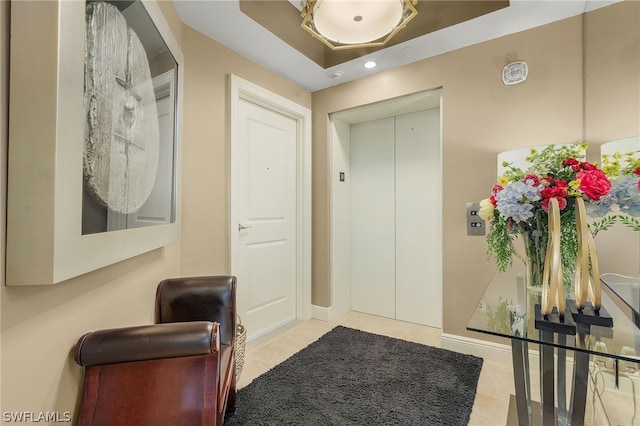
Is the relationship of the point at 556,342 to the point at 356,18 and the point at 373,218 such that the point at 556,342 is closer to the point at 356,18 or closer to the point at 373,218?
the point at 356,18

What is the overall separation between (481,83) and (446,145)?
51 cm

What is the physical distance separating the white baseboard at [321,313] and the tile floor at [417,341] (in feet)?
0.17

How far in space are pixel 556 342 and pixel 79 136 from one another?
→ 5.03ft

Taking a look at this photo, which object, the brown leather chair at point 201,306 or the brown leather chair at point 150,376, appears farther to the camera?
the brown leather chair at point 201,306

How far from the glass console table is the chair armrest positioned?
0.91 meters

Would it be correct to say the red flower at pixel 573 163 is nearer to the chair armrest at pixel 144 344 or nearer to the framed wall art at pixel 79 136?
the chair armrest at pixel 144 344

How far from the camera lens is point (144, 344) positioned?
96cm

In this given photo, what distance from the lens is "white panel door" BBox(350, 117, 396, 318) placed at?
3.07 meters

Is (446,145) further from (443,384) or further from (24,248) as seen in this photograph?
(24,248)

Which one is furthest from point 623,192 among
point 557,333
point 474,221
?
point 474,221

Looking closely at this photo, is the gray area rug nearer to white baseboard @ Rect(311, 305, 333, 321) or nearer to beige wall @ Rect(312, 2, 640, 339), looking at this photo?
beige wall @ Rect(312, 2, 640, 339)

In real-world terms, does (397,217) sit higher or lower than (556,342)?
higher

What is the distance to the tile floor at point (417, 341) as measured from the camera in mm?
1517

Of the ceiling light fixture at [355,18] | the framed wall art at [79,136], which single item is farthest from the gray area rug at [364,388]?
the ceiling light fixture at [355,18]
